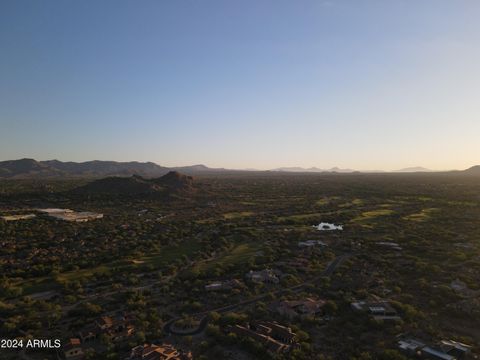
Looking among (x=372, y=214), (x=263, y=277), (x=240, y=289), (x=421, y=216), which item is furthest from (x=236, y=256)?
(x=421, y=216)

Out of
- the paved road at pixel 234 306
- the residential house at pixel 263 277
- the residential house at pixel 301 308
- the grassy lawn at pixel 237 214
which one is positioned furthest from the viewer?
the grassy lawn at pixel 237 214

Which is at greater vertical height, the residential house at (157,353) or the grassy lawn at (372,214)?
the residential house at (157,353)

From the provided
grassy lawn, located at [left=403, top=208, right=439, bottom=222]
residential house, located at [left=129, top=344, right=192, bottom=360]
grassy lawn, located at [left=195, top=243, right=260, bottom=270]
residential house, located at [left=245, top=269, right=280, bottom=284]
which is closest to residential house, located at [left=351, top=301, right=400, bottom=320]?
residential house, located at [left=245, top=269, right=280, bottom=284]

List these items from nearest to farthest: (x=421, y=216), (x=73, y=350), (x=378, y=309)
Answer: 1. (x=73, y=350)
2. (x=378, y=309)
3. (x=421, y=216)

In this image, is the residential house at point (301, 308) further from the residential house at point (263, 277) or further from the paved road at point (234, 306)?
the residential house at point (263, 277)

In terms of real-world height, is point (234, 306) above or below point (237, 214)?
below

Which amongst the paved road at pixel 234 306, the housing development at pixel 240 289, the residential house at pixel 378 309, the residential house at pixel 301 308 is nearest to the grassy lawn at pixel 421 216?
the housing development at pixel 240 289

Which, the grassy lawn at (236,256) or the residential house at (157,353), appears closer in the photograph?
the residential house at (157,353)

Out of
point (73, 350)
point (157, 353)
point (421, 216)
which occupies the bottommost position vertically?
point (421, 216)

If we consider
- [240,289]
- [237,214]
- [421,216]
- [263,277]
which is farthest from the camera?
[237,214]

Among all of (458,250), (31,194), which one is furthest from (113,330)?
(31,194)

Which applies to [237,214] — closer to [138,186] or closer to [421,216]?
[421,216]

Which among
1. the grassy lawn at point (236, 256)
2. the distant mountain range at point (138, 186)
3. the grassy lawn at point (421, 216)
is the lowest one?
the grassy lawn at point (421, 216)
